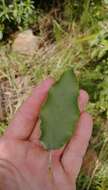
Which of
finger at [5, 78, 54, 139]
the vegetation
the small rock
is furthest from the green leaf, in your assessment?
the small rock

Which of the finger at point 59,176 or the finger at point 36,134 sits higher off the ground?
the finger at point 36,134

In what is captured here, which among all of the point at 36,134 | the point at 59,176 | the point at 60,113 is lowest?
the point at 59,176

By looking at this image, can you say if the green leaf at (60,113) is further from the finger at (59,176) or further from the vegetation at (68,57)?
the vegetation at (68,57)

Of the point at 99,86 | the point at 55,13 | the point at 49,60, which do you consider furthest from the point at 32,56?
the point at 99,86

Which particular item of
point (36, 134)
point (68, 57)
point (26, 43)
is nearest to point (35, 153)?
point (36, 134)

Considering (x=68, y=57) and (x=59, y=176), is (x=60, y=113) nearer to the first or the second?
(x=59, y=176)

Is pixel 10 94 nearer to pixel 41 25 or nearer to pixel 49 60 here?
pixel 49 60

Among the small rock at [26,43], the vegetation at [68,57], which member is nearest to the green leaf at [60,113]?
the vegetation at [68,57]
